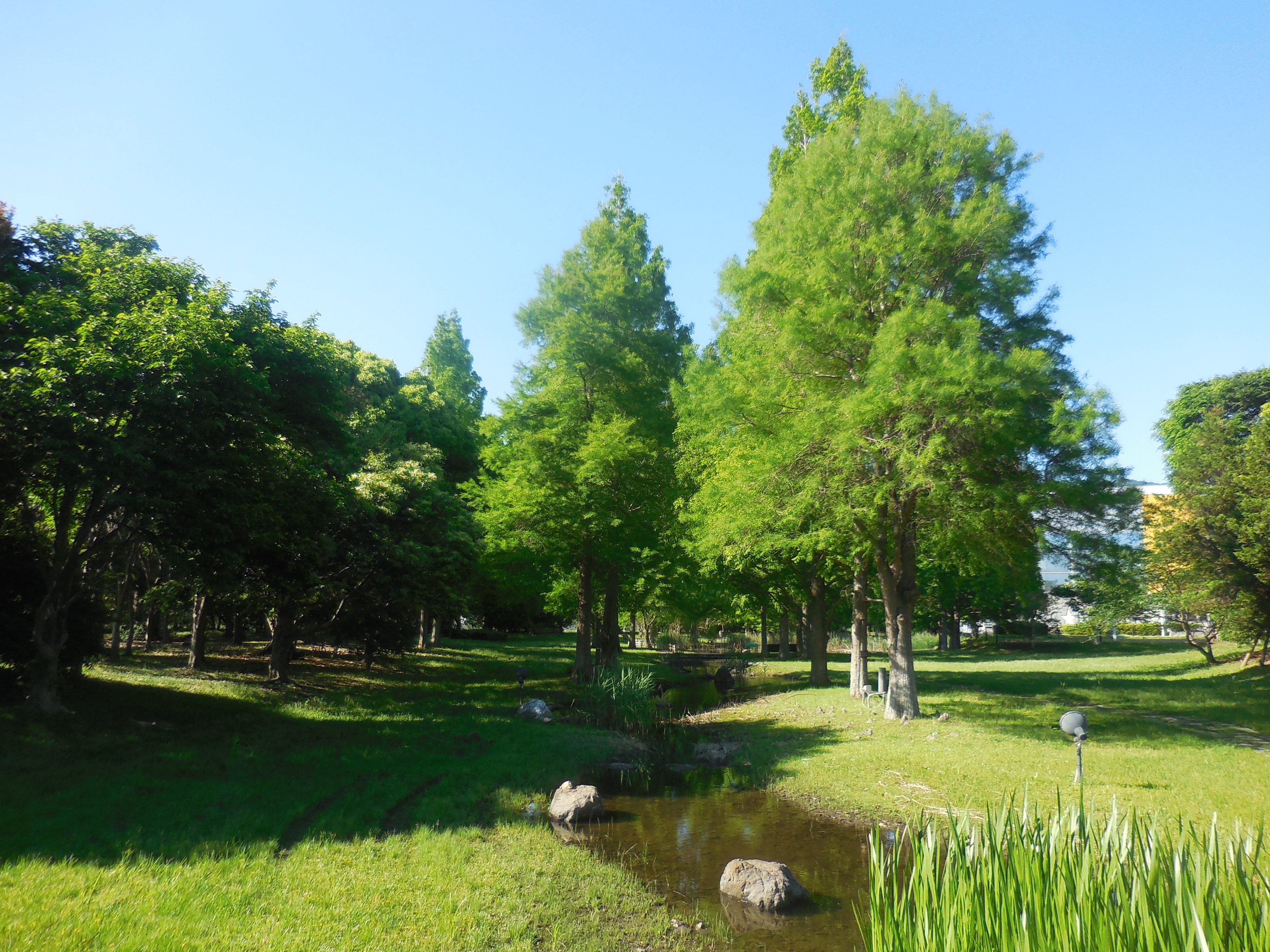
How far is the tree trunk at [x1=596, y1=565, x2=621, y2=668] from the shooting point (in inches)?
1057

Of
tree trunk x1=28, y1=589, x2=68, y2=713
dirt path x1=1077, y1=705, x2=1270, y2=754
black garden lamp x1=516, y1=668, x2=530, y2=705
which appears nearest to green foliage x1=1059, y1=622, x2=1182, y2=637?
dirt path x1=1077, y1=705, x2=1270, y2=754

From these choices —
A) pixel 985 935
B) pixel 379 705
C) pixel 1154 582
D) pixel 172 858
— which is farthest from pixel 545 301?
pixel 1154 582

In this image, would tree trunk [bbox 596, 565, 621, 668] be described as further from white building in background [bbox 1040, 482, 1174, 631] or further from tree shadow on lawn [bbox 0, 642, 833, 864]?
white building in background [bbox 1040, 482, 1174, 631]

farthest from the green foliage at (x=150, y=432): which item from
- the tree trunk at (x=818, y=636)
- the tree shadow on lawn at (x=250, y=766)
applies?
the tree trunk at (x=818, y=636)

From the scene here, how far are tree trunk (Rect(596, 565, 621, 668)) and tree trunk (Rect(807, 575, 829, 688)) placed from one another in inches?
305

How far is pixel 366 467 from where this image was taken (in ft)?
71.1

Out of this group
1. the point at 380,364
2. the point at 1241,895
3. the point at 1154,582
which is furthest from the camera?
the point at 380,364

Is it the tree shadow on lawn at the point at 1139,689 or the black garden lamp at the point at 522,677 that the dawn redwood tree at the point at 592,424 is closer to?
the black garden lamp at the point at 522,677

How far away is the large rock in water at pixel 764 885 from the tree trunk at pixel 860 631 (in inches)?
500

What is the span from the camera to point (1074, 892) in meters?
3.88

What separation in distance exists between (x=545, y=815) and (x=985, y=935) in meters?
7.58

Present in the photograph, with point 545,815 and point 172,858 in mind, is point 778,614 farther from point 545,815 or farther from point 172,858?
point 172,858

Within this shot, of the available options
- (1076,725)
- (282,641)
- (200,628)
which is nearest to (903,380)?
(1076,725)

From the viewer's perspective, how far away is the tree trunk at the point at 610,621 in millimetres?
26859
